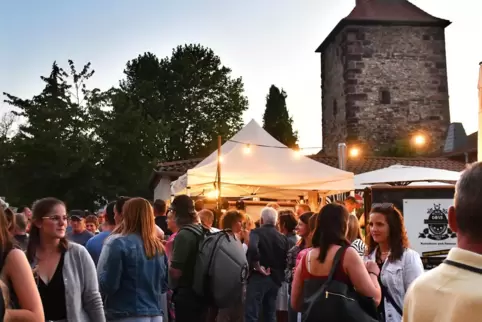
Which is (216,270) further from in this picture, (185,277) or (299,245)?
(299,245)

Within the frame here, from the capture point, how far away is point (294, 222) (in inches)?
336

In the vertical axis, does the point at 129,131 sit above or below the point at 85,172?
above

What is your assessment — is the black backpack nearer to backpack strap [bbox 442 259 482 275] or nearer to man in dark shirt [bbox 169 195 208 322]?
man in dark shirt [bbox 169 195 208 322]

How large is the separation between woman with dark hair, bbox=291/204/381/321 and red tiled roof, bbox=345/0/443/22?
36.2 metres

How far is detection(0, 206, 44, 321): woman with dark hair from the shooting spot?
293 cm

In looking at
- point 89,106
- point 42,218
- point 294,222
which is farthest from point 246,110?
point 42,218

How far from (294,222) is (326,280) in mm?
4545

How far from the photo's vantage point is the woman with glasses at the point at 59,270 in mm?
3766

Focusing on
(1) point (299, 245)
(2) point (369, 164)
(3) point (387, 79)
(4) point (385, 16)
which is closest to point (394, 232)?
(1) point (299, 245)

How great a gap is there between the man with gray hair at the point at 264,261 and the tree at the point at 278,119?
1599 inches

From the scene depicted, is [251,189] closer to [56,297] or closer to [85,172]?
[56,297]

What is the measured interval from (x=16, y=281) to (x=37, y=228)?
42.9 inches

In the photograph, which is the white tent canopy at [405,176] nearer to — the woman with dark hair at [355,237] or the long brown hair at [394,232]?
the woman with dark hair at [355,237]

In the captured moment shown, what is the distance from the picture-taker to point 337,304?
12.7 feet
